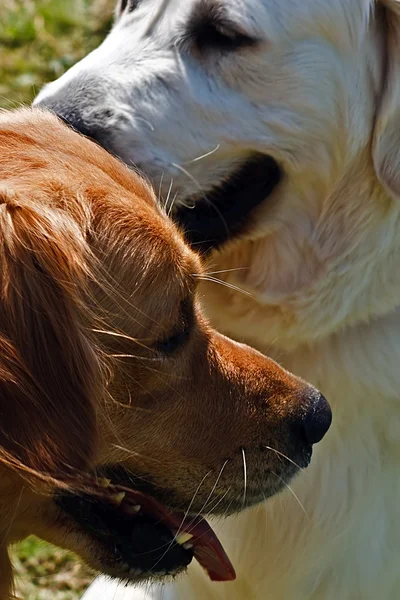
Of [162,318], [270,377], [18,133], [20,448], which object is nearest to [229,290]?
[270,377]

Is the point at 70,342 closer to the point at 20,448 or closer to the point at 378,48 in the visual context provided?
the point at 20,448

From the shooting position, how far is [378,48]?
2.97m

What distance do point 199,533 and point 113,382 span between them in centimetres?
72

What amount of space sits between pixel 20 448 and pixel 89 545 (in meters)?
0.59

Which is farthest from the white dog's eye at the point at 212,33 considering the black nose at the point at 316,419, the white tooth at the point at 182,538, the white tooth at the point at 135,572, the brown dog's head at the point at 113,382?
the white tooth at the point at 135,572

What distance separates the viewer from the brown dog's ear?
6.81 feet

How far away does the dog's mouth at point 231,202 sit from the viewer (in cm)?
302

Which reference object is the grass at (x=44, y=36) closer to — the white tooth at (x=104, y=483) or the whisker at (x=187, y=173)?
the whisker at (x=187, y=173)

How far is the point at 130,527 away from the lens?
261 cm

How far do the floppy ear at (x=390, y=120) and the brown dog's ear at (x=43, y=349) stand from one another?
112 cm

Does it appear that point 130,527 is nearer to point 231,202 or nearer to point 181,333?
point 181,333

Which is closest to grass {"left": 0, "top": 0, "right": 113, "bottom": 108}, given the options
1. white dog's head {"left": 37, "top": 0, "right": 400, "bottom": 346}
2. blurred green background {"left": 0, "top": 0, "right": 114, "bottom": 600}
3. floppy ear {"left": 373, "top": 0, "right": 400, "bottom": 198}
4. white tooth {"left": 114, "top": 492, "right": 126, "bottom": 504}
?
blurred green background {"left": 0, "top": 0, "right": 114, "bottom": 600}

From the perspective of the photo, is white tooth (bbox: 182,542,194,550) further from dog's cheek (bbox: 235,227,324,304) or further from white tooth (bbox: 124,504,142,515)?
dog's cheek (bbox: 235,227,324,304)

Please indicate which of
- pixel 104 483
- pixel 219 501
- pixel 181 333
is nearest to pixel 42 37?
pixel 181 333
